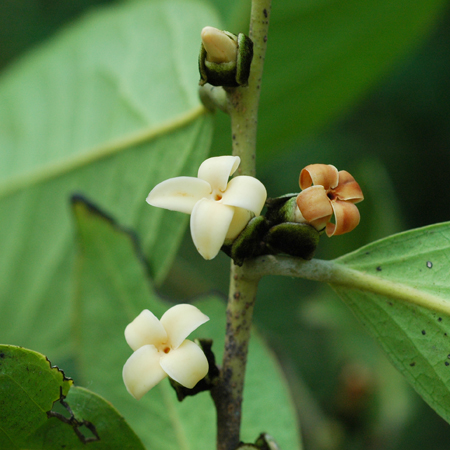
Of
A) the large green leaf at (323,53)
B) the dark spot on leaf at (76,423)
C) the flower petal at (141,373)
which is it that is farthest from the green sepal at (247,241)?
the large green leaf at (323,53)

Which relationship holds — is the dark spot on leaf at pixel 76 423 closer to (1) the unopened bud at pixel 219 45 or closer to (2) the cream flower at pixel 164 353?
(2) the cream flower at pixel 164 353

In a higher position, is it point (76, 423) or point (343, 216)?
point (343, 216)

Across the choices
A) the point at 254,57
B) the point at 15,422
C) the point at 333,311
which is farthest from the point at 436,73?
the point at 15,422

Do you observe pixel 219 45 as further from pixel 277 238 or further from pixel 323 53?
pixel 323 53

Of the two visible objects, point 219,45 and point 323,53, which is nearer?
point 219,45

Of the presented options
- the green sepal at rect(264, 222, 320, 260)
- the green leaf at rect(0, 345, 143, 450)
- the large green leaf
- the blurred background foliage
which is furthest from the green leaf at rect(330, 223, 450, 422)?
the blurred background foliage

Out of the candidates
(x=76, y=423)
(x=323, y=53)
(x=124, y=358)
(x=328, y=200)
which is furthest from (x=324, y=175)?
(x=323, y=53)
